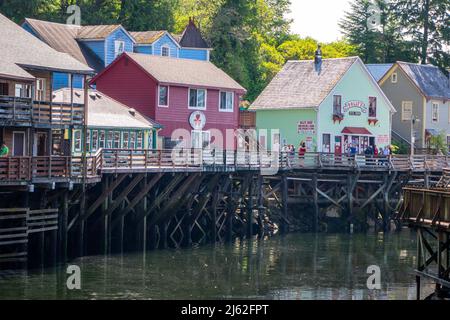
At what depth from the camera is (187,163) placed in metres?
54.1

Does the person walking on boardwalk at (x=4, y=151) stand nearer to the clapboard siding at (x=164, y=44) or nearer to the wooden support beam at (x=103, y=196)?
the wooden support beam at (x=103, y=196)

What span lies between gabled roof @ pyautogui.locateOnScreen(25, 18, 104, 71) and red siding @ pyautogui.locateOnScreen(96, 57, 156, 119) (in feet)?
29.7

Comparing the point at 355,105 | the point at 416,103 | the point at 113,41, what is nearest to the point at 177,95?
the point at 113,41

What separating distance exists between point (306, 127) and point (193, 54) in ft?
45.7

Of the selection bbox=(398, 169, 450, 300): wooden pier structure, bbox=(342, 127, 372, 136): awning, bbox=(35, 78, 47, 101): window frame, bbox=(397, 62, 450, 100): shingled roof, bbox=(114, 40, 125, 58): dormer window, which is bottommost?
bbox=(398, 169, 450, 300): wooden pier structure

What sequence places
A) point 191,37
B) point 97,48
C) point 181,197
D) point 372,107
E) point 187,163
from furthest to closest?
point 191,37 < point 97,48 < point 372,107 < point 181,197 < point 187,163

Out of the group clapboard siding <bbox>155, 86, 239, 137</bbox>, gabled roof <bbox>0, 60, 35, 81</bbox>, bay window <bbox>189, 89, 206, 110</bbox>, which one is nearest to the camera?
gabled roof <bbox>0, 60, 35, 81</bbox>

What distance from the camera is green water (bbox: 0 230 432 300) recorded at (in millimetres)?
40875

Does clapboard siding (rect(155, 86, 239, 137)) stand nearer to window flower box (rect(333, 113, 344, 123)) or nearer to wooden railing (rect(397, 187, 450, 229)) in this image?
window flower box (rect(333, 113, 344, 123))

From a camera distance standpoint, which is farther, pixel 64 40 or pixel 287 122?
pixel 64 40

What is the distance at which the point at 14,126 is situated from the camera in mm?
46281

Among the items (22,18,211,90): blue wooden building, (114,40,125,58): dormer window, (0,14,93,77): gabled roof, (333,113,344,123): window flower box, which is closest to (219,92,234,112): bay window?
(333,113,344,123): window flower box

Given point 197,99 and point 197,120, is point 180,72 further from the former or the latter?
point 197,120

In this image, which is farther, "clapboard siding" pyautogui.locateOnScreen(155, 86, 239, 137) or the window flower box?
the window flower box
